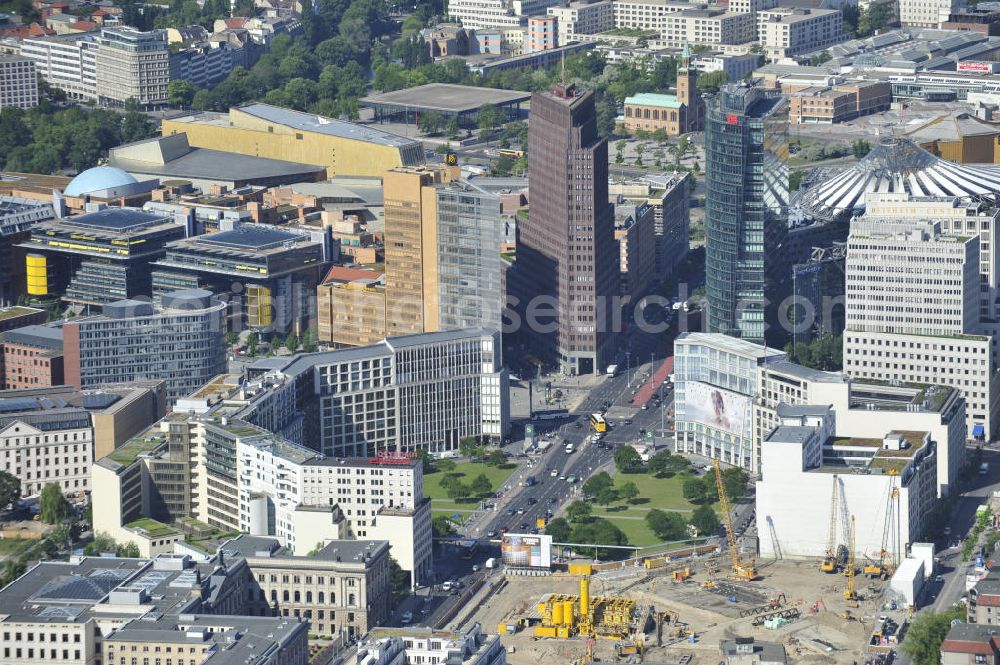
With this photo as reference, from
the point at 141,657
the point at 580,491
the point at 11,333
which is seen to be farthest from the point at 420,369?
the point at 141,657

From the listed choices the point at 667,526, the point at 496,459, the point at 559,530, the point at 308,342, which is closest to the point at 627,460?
the point at 496,459

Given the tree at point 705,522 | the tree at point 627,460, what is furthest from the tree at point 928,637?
the tree at point 627,460

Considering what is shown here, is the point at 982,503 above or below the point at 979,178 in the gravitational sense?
below

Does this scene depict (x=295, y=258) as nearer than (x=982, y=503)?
No

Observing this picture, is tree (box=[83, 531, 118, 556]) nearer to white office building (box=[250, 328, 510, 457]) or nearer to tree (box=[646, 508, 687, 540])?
white office building (box=[250, 328, 510, 457])

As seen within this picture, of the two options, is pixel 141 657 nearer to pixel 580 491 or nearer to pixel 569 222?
pixel 580 491

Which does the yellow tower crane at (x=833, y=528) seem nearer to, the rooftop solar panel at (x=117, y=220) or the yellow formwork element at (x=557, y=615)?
the yellow formwork element at (x=557, y=615)

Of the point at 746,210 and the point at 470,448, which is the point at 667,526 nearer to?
the point at 470,448
